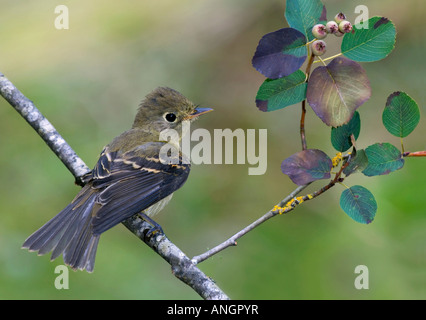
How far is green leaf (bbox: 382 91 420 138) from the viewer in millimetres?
1765

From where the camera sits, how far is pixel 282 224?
13.8 feet

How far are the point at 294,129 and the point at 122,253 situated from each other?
1.95 metres

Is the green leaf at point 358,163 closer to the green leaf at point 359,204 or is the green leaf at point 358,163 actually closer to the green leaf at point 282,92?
the green leaf at point 359,204

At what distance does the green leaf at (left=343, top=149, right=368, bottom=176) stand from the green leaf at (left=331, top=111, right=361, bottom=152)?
2.7 inches

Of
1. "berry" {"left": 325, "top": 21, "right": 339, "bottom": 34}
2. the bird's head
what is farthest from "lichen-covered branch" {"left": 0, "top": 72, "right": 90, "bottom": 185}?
"berry" {"left": 325, "top": 21, "right": 339, "bottom": 34}

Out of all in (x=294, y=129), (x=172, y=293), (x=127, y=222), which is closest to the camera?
(x=127, y=222)

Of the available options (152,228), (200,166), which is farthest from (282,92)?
(200,166)

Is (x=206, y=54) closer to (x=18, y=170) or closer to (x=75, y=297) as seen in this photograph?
(x=18, y=170)

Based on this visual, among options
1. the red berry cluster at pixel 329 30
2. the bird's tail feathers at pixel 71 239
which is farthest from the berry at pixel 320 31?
the bird's tail feathers at pixel 71 239

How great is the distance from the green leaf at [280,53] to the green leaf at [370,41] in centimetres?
15

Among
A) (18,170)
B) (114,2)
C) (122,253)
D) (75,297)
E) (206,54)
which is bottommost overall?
(75,297)

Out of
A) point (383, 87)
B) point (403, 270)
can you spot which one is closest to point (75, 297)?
point (403, 270)

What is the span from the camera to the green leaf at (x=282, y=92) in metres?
1.81

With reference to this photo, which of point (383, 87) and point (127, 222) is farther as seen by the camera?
point (383, 87)
